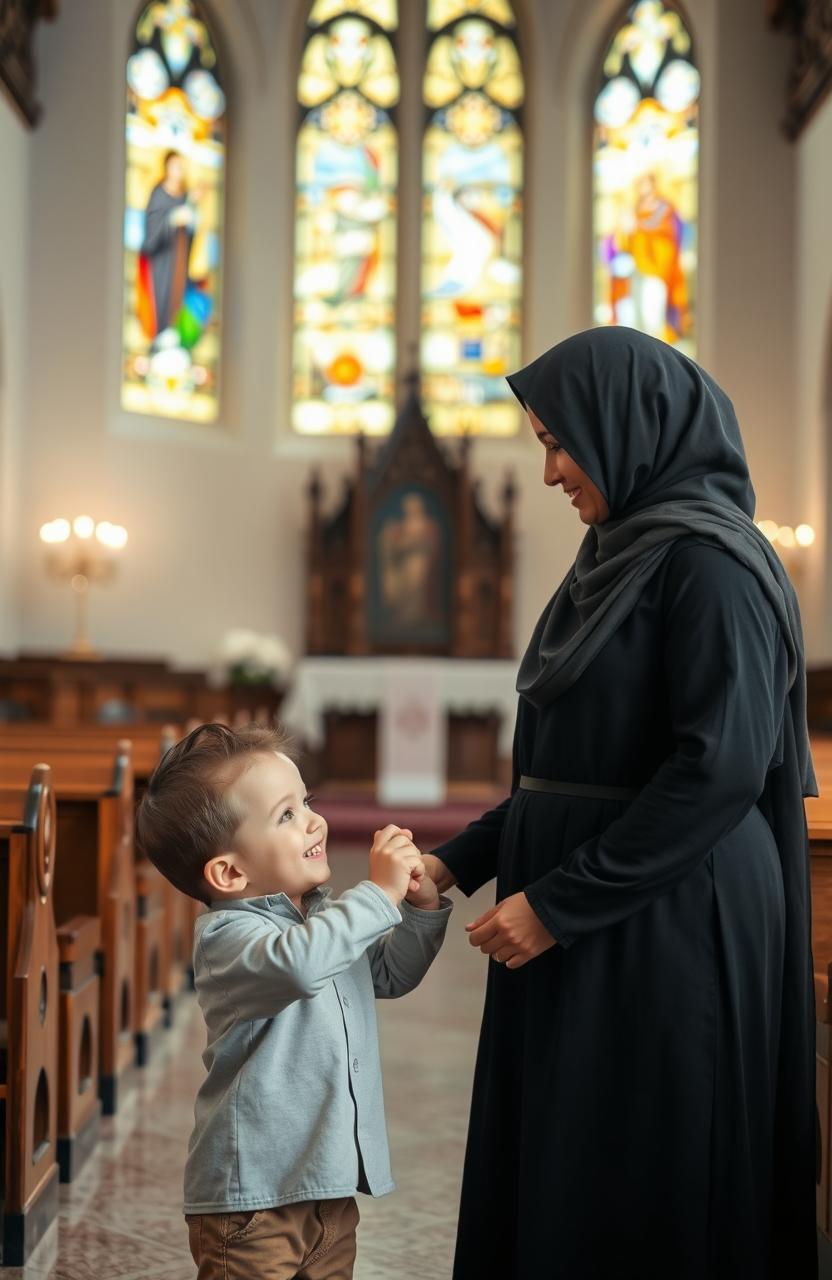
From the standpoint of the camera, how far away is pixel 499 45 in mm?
13383

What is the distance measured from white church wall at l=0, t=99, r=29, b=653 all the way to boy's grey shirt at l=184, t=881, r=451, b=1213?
393 inches

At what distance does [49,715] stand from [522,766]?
896 cm

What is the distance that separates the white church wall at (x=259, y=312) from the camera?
40.2 ft

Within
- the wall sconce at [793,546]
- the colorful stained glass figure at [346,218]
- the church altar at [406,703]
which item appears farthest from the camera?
the colorful stained glass figure at [346,218]

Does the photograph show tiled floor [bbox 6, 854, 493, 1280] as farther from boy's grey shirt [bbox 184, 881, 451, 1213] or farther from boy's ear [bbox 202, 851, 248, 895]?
boy's ear [bbox 202, 851, 248, 895]

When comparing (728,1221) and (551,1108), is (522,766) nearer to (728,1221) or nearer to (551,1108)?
(551,1108)

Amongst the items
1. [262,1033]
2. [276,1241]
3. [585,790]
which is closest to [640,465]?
[585,790]

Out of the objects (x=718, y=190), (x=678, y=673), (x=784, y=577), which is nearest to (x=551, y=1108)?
(x=678, y=673)

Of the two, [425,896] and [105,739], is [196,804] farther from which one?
[105,739]

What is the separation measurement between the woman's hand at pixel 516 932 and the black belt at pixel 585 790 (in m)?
0.18

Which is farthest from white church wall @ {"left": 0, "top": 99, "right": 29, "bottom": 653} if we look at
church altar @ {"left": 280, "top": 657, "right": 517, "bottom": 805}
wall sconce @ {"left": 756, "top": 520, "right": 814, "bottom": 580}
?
wall sconce @ {"left": 756, "top": 520, "right": 814, "bottom": 580}

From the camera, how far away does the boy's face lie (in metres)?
2.04

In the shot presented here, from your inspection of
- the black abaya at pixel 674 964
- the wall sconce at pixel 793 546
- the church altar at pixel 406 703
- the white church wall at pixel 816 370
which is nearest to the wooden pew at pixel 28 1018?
the black abaya at pixel 674 964

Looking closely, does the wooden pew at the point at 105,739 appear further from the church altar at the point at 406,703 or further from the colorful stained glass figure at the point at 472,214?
the colorful stained glass figure at the point at 472,214
